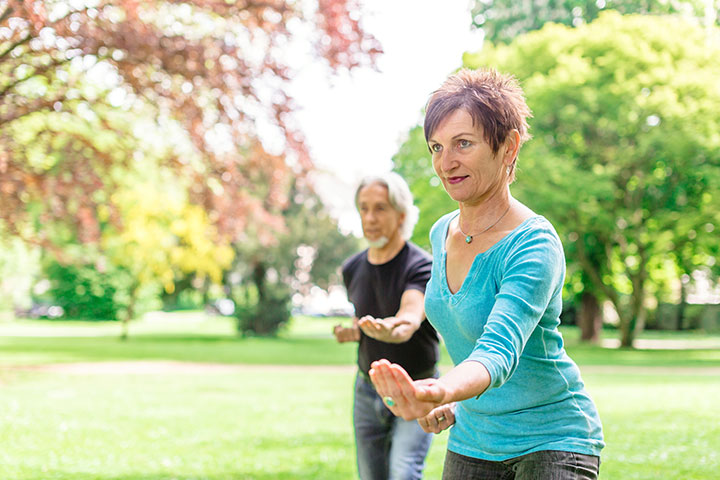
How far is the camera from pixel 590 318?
33.6 m

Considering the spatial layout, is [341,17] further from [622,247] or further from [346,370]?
[622,247]

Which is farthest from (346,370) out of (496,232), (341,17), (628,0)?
(628,0)

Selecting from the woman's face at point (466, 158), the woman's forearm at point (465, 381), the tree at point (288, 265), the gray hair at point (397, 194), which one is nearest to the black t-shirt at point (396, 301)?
the gray hair at point (397, 194)

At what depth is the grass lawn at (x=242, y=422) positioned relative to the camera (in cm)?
773

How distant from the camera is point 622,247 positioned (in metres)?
28.2

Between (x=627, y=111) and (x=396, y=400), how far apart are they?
2669 centimetres

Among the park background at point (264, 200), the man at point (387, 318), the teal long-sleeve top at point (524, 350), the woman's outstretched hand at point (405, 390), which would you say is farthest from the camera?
the park background at point (264, 200)

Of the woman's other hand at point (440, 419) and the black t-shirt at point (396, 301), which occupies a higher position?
the black t-shirt at point (396, 301)

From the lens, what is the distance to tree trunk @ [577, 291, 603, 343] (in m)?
33.3

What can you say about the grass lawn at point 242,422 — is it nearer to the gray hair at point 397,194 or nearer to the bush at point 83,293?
the gray hair at point 397,194

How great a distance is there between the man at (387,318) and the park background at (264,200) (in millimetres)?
3514

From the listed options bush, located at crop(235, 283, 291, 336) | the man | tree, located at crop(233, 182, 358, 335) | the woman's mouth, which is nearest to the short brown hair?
the woman's mouth

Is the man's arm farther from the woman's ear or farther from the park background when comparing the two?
the park background

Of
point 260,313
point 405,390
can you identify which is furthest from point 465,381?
point 260,313
